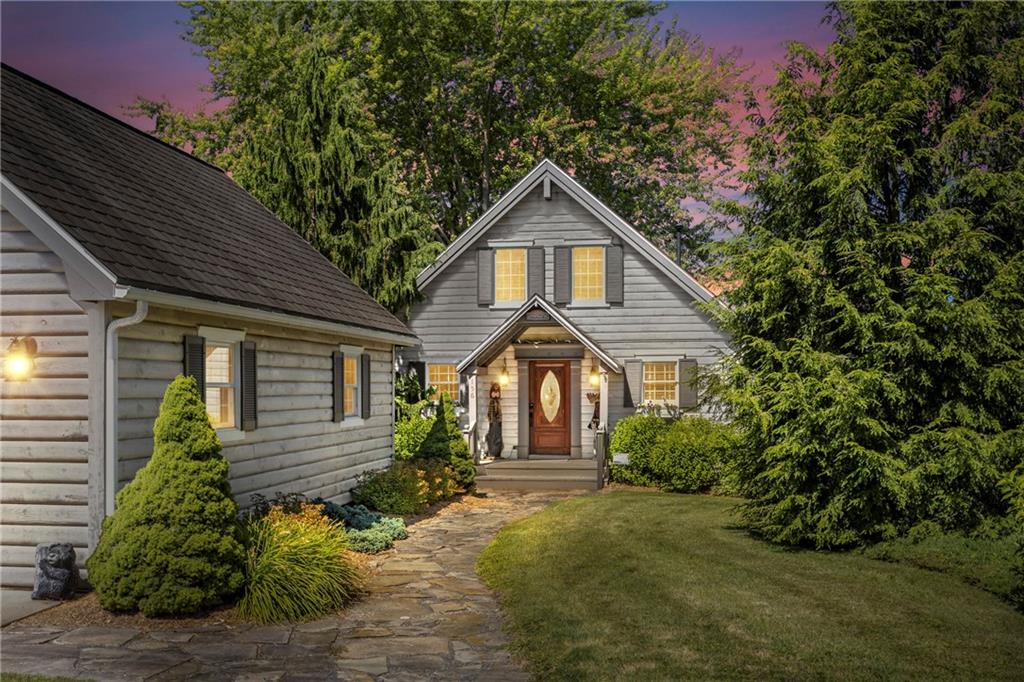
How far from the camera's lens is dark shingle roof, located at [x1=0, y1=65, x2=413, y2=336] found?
9852mm

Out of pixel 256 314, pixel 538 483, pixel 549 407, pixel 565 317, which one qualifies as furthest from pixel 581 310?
pixel 256 314

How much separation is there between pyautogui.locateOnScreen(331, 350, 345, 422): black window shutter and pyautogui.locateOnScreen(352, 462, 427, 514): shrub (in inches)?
58.5

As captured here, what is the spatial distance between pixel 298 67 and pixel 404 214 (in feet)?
23.4

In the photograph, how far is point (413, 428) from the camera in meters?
21.7

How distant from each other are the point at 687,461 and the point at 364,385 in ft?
24.6

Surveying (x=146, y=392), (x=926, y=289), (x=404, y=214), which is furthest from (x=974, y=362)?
(x=404, y=214)

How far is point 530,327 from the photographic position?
897 inches

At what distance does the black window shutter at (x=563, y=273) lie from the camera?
2377 cm

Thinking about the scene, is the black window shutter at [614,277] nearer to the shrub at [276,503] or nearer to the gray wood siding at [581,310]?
the gray wood siding at [581,310]

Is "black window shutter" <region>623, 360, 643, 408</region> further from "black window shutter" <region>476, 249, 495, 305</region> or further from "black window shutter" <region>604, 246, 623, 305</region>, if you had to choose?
"black window shutter" <region>476, 249, 495, 305</region>

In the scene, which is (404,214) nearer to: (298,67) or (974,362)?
(298,67)

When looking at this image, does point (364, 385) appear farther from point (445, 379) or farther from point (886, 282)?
point (886, 282)

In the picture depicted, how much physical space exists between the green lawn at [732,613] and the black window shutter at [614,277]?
1091cm

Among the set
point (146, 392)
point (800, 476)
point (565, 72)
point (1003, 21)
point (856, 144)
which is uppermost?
point (565, 72)
